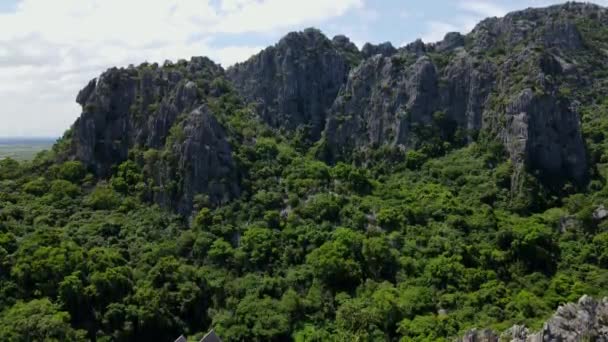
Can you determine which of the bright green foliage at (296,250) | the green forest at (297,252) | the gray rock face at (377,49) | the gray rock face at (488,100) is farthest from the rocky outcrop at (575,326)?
the gray rock face at (377,49)

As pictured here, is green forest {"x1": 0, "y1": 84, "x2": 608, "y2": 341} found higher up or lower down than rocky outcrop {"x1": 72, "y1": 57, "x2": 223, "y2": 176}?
lower down

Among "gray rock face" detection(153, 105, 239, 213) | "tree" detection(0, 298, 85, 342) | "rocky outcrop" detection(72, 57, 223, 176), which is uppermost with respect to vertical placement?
"rocky outcrop" detection(72, 57, 223, 176)

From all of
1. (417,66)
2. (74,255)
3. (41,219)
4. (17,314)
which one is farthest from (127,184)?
(417,66)

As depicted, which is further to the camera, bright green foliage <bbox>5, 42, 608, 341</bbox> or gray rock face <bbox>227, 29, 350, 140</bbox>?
gray rock face <bbox>227, 29, 350, 140</bbox>

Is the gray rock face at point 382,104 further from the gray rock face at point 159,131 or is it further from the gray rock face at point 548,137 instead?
the gray rock face at point 159,131

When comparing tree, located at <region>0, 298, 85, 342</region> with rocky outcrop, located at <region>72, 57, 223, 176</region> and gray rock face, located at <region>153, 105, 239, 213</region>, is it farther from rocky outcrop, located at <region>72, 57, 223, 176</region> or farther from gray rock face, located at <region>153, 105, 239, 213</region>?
rocky outcrop, located at <region>72, 57, 223, 176</region>

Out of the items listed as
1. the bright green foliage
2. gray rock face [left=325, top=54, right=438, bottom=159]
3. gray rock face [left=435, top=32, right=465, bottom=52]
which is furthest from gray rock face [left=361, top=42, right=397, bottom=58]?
the bright green foliage

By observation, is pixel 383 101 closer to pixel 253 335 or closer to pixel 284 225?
pixel 284 225
